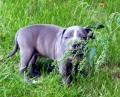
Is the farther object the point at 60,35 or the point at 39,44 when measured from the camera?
the point at 39,44

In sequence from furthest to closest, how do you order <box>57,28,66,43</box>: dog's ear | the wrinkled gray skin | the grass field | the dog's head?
the wrinkled gray skin
<box>57,28,66,43</box>: dog's ear
the grass field
the dog's head

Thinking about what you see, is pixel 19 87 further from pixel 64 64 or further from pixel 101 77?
pixel 101 77

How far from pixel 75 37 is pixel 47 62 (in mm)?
1014

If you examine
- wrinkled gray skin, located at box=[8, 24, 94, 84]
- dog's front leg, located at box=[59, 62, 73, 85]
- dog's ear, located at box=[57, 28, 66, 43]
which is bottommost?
dog's front leg, located at box=[59, 62, 73, 85]

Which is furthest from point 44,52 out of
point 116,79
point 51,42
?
point 116,79

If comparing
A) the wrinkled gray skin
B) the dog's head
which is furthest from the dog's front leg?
the dog's head

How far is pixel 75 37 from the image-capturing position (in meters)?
3.99

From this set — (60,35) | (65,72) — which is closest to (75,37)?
(60,35)

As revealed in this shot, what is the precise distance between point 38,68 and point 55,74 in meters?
0.44

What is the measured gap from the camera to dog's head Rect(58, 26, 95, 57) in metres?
3.87

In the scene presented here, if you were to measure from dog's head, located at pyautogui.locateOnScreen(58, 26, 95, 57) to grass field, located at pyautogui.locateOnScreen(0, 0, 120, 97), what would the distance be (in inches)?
4.3

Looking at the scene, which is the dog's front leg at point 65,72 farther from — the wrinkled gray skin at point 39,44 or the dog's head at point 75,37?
the dog's head at point 75,37

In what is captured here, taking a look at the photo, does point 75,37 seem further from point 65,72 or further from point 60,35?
point 65,72

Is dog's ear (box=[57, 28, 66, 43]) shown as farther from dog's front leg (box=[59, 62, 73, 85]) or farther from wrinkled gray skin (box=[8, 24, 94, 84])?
dog's front leg (box=[59, 62, 73, 85])
